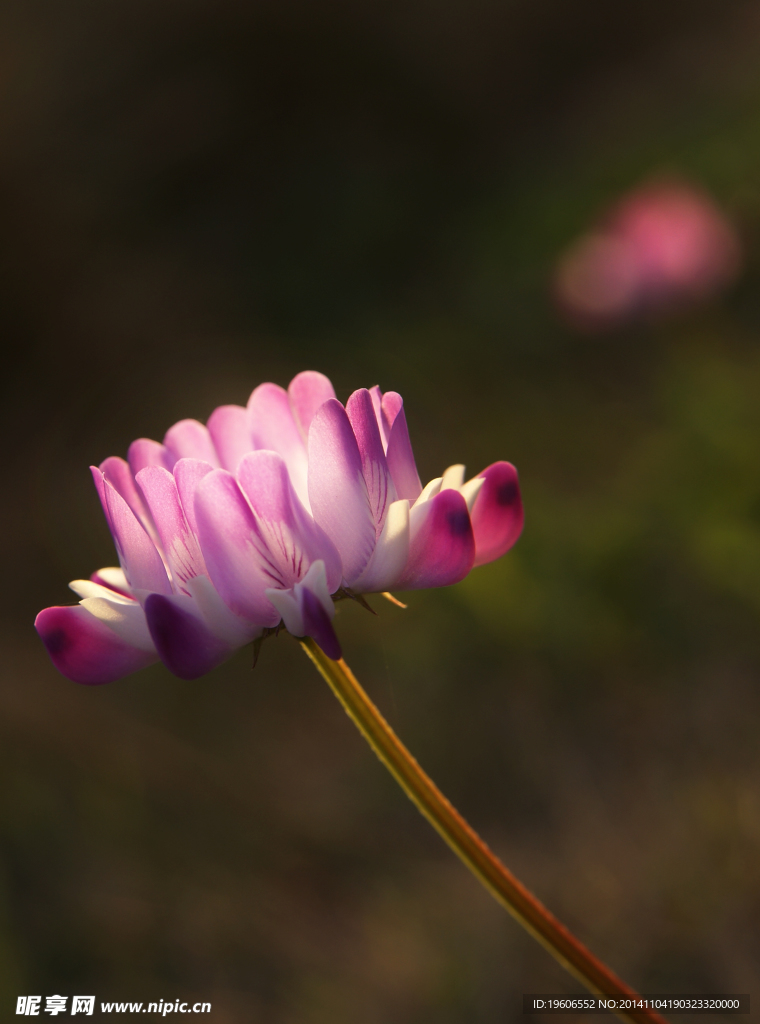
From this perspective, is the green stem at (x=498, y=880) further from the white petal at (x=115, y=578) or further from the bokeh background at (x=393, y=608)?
the bokeh background at (x=393, y=608)

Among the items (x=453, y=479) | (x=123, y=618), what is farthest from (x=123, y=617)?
(x=453, y=479)

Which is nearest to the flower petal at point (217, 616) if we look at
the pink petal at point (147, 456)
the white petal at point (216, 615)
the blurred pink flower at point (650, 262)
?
the white petal at point (216, 615)

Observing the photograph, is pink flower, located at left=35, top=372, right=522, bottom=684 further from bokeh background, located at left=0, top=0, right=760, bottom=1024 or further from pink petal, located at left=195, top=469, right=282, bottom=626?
bokeh background, located at left=0, top=0, right=760, bottom=1024

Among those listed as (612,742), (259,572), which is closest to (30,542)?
(612,742)

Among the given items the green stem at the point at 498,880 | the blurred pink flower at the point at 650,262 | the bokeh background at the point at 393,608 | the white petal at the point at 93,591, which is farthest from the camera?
the blurred pink flower at the point at 650,262

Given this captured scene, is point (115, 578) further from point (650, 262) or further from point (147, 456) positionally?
point (650, 262)
